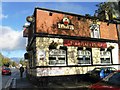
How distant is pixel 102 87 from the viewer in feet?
24.3

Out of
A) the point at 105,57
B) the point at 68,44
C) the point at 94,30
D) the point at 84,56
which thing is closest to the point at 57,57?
the point at 68,44

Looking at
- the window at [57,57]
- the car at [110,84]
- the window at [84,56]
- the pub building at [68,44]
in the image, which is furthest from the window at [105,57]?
the car at [110,84]

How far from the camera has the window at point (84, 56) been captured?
24.2 meters

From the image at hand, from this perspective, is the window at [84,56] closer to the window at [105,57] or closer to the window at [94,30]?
the window at [105,57]

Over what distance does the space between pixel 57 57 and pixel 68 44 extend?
165 cm

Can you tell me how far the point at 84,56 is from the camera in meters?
24.5

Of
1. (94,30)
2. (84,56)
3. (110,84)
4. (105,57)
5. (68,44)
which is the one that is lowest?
(110,84)

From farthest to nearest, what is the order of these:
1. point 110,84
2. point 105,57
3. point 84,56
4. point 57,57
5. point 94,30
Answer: point 105,57
point 94,30
point 84,56
point 57,57
point 110,84

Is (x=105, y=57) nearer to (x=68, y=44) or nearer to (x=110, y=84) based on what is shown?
(x=68, y=44)

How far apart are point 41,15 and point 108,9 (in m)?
6.28

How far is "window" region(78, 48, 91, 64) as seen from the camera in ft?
79.5

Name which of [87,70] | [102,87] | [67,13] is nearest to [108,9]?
[67,13]

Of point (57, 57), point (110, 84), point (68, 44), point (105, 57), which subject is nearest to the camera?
point (110, 84)

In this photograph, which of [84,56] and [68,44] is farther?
[84,56]
